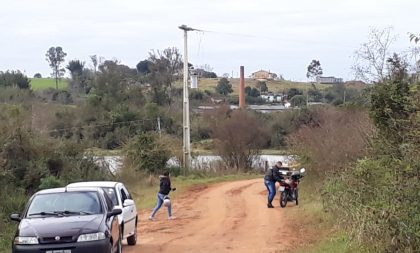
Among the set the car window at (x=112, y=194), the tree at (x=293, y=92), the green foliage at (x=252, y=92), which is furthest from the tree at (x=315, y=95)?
the car window at (x=112, y=194)

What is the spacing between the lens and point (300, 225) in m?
22.9

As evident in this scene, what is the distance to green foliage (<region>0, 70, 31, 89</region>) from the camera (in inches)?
2860

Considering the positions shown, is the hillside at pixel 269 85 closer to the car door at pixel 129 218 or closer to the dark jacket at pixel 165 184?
the dark jacket at pixel 165 184

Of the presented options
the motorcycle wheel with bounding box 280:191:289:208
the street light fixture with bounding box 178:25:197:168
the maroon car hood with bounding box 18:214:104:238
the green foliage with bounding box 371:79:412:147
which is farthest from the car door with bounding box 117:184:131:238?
the street light fixture with bounding box 178:25:197:168

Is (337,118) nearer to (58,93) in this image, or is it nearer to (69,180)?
(69,180)

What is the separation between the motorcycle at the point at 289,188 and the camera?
94.1ft

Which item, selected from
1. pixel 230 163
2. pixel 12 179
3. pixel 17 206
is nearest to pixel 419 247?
pixel 17 206

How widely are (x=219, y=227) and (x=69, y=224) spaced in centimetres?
1027

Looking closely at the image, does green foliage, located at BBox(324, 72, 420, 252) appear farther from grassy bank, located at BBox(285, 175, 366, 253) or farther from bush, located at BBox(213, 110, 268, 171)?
bush, located at BBox(213, 110, 268, 171)

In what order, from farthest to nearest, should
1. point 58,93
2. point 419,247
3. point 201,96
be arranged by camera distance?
1. point 201,96
2. point 58,93
3. point 419,247

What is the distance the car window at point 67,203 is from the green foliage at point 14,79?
5882cm

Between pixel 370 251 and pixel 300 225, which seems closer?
pixel 370 251

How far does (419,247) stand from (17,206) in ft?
56.7

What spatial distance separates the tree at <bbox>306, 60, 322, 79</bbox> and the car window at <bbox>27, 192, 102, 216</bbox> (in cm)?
9873
